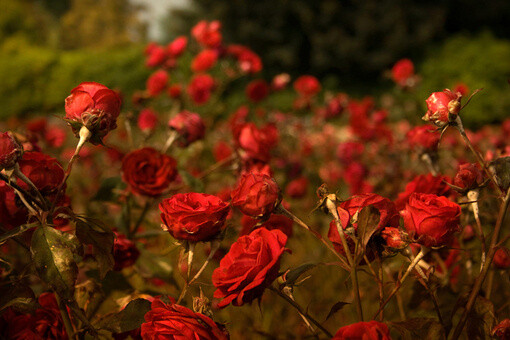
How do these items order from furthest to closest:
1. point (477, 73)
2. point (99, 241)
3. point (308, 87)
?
point (477, 73)
point (308, 87)
point (99, 241)

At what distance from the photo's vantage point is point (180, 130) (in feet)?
2.70

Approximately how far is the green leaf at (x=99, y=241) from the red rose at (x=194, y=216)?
0.22ft

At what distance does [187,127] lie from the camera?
0.83 metres

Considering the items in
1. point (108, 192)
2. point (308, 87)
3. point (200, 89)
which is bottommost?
point (308, 87)

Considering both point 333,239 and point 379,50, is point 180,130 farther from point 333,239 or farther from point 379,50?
point 379,50

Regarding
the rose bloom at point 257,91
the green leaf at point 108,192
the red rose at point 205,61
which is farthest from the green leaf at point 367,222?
the rose bloom at point 257,91

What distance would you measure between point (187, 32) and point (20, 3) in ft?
16.3

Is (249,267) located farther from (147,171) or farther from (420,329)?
(147,171)

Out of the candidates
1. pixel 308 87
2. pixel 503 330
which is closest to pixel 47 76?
pixel 308 87

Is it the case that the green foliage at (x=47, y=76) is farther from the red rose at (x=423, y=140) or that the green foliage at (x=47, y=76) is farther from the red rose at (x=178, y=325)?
the red rose at (x=178, y=325)

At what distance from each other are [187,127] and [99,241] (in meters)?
0.40

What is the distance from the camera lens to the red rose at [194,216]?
430 mm

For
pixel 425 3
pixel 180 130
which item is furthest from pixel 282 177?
pixel 425 3

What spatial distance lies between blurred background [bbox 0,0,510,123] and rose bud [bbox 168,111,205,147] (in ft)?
17.2
